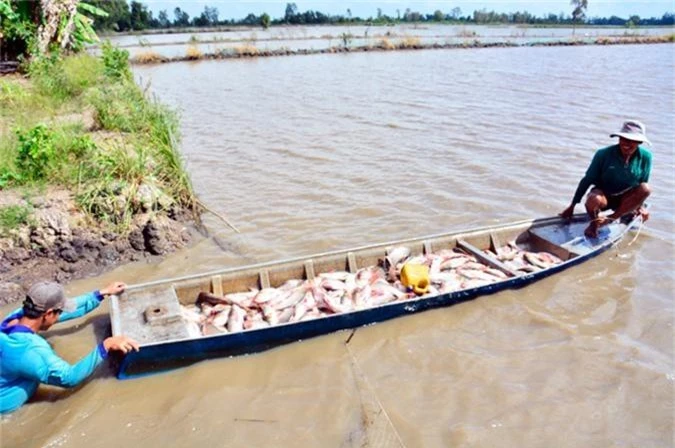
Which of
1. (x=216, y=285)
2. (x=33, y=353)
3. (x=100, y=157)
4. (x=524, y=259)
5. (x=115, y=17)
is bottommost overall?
(x=524, y=259)

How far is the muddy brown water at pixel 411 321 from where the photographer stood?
14.4 feet

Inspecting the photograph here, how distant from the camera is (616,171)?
709cm

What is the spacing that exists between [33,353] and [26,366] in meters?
0.12

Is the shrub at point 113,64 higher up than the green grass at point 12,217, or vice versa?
the shrub at point 113,64

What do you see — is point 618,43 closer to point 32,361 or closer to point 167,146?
point 167,146

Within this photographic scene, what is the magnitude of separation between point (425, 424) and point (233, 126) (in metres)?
12.0

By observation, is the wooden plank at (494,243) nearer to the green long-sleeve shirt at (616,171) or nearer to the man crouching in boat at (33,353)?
the green long-sleeve shirt at (616,171)

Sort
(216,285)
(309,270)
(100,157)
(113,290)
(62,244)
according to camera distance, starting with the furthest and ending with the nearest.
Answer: (100,157) < (62,244) < (309,270) < (216,285) < (113,290)

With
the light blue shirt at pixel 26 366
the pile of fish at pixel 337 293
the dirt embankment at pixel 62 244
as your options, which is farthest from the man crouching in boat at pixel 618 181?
the light blue shirt at pixel 26 366

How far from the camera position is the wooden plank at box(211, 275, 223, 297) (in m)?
5.85

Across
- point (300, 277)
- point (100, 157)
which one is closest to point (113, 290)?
point (300, 277)

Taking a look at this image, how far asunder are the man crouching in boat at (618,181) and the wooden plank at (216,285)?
520 centimetres

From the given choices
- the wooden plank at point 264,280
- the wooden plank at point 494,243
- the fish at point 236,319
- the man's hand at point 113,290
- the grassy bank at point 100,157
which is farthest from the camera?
the wooden plank at point 494,243

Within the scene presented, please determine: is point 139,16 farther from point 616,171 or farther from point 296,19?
point 616,171
